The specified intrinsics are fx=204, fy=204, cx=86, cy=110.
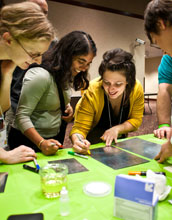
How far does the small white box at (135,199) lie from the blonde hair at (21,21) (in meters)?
0.70

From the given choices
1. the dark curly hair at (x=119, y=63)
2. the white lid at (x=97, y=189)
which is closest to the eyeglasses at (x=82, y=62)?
the dark curly hair at (x=119, y=63)

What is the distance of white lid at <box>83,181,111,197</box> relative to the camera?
2.46 ft

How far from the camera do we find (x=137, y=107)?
1703 mm

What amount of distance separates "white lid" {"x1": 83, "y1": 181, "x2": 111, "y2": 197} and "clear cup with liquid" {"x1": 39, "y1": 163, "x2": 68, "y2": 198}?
0.09 metres

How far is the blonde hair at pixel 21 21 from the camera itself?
87 centimetres

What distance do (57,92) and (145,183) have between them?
941mm

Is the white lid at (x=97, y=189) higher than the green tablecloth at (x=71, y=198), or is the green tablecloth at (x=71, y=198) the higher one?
the white lid at (x=97, y=189)

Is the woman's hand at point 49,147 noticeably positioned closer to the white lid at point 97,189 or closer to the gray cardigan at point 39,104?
the gray cardigan at point 39,104

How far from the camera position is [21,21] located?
0.87 meters

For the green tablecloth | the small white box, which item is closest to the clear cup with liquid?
the green tablecloth

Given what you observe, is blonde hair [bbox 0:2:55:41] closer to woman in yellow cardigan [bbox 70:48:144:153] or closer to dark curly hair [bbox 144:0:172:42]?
dark curly hair [bbox 144:0:172:42]

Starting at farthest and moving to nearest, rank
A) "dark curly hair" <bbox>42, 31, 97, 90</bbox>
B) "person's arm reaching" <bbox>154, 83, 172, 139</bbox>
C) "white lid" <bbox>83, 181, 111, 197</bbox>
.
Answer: "person's arm reaching" <bbox>154, 83, 172, 139</bbox> → "dark curly hair" <bbox>42, 31, 97, 90</bbox> → "white lid" <bbox>83, 181, 111, 197</bbox>

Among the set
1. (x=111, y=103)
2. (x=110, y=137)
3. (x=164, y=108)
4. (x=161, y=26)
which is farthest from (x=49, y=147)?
(x=164, y=108)

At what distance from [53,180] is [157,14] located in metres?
0.95
